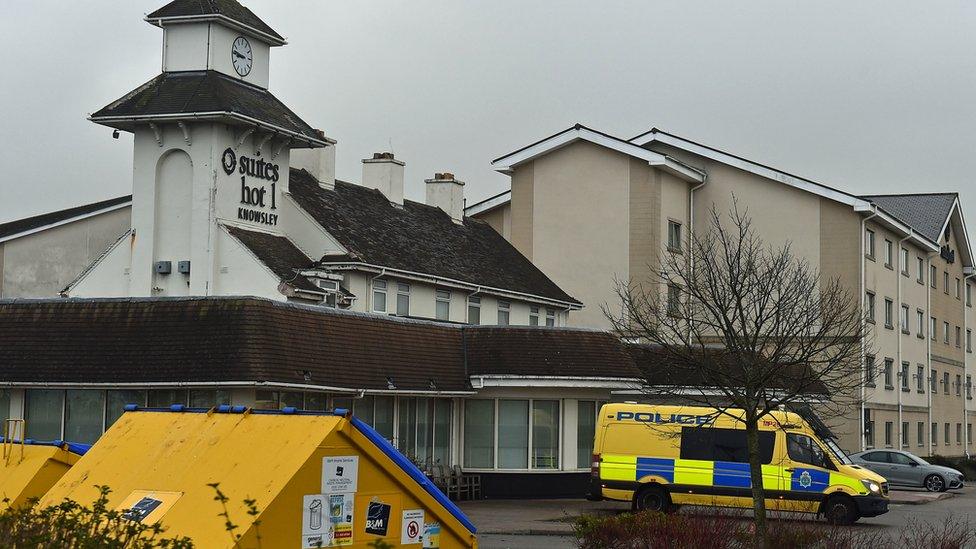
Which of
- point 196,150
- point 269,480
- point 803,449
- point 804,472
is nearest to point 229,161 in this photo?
point 196,150

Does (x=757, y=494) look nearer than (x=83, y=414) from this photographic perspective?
Yes

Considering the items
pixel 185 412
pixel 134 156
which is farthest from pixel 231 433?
pixel 134 156

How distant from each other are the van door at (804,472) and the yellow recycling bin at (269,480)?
696 inches

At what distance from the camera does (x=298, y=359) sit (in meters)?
27.6

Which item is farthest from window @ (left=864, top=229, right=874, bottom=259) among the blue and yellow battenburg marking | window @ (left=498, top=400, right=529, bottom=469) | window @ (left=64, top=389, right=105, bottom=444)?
window @ (left=64, top=389, right=105, bottom=444)

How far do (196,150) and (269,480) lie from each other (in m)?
26.5

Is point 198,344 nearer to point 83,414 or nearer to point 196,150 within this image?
point 83,414

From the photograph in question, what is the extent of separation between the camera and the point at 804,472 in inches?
1128

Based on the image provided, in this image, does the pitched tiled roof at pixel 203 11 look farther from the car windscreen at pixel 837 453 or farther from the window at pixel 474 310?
the car windscreen at pixel 837 453

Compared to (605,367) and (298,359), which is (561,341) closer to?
(605,367)

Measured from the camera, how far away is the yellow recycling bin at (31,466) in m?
13.3

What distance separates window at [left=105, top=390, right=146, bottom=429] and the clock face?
1288cm

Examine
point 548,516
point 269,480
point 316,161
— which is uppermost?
point 316,161

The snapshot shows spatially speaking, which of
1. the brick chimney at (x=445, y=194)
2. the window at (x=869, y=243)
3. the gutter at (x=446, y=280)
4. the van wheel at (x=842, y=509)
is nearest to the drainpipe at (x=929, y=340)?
the window at (x=869, y=243)
